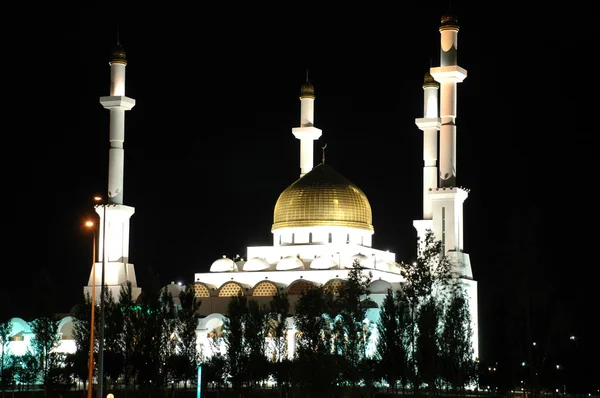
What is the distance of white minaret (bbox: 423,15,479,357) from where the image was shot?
56.0m

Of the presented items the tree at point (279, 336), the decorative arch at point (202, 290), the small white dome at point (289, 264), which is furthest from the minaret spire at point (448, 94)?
the decorative arch at point (202, 290)

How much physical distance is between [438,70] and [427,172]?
17.8ft

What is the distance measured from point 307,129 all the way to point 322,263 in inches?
276

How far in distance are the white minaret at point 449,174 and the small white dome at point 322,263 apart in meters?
6.00

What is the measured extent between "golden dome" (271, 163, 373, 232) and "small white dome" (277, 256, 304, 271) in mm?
2061

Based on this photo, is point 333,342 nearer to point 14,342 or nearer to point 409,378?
point 409,378

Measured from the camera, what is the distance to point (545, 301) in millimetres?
45000

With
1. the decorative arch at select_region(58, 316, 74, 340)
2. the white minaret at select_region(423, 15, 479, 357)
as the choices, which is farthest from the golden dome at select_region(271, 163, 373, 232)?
the decorative arch at select_region(58, 316, 74, 340)

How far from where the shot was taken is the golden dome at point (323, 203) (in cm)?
6241

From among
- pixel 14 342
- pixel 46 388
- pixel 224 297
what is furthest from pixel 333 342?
pixel 14 342

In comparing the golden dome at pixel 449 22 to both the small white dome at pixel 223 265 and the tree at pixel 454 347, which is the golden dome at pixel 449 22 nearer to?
the tree at pixel 454 347

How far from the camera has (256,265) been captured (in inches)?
2467

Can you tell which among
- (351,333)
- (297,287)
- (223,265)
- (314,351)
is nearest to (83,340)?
(314,351)

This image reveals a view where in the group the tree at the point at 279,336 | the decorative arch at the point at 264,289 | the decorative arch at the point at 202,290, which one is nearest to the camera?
the tree at the point at 279,336
